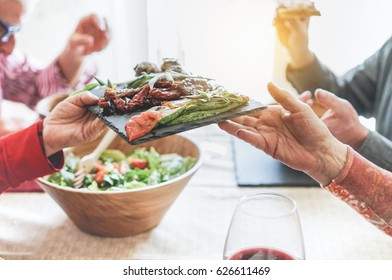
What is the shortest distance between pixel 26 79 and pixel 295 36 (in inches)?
32.6

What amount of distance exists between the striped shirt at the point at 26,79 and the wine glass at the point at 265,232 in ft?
2.89

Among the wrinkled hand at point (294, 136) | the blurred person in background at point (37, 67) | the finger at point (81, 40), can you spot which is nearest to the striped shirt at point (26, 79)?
the blurred person in background at point (37, 67)

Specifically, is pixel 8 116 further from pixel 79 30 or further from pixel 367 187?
pixel 367 187

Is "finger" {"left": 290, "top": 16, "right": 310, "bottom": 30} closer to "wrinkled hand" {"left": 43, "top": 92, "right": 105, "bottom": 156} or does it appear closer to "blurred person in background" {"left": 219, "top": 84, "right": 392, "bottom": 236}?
"blurred person in background" {"left": 219, "top": 84, "right": 392, "bottom": 236}

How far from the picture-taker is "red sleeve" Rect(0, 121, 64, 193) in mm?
870

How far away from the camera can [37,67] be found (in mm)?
1459

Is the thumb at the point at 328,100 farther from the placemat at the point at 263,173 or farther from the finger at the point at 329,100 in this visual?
the placemat at the point at 263,173

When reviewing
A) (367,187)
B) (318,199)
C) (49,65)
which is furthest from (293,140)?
(49,65)

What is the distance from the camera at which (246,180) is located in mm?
1065

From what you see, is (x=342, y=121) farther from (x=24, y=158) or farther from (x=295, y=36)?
(x=24, y=158)

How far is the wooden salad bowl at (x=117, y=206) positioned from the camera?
2.69ft

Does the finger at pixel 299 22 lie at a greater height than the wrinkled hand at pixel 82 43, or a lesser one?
greater

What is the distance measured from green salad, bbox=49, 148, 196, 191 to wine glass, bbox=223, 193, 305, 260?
0.25m

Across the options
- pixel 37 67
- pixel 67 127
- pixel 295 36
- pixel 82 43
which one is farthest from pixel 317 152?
pixel 37 67
